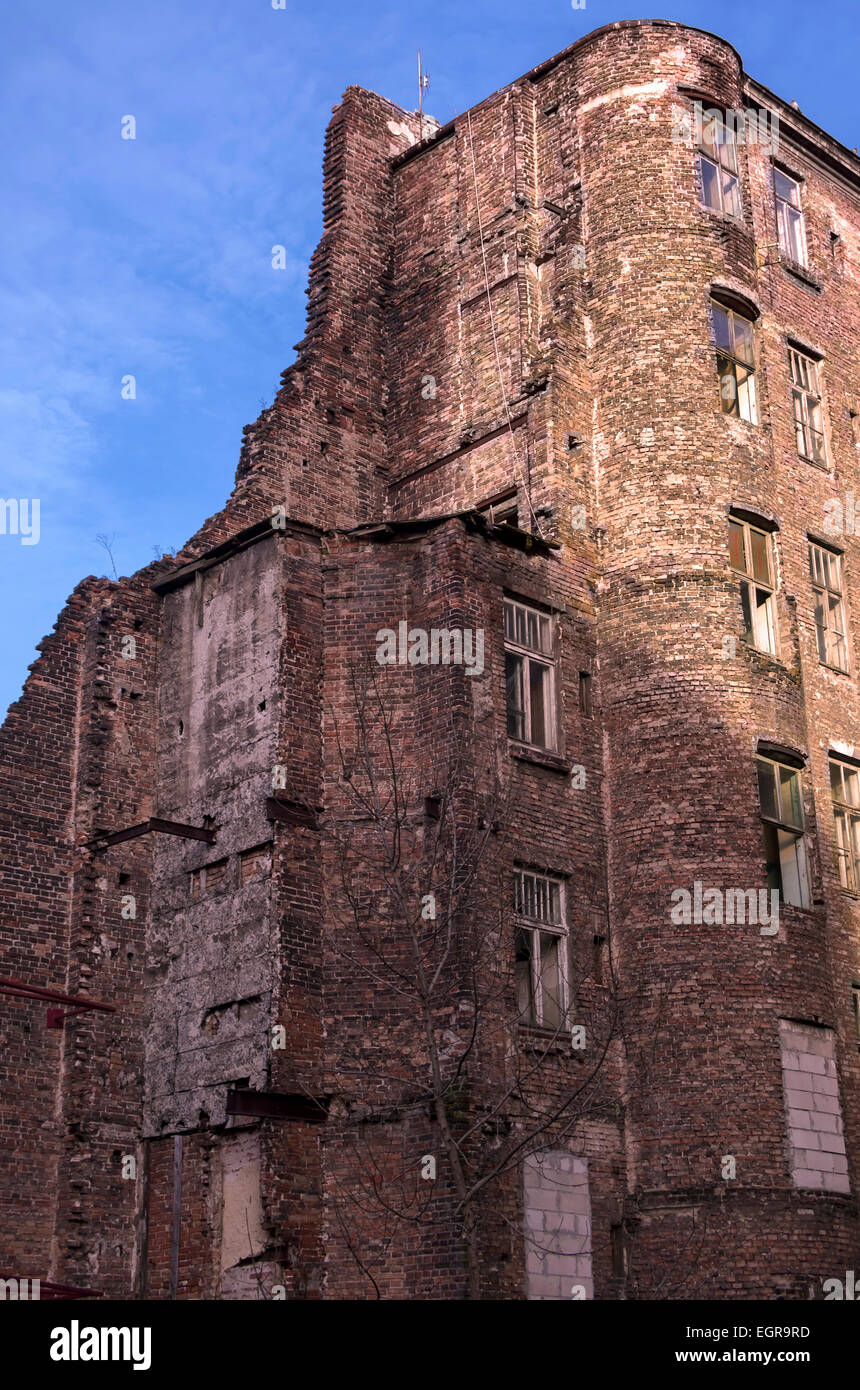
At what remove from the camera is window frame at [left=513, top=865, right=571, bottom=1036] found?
20109 millimetres

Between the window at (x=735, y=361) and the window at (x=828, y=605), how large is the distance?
7.97 ft

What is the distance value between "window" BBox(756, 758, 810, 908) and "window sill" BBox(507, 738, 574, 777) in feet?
8.74

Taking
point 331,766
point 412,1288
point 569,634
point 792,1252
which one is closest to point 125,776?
point 331,766

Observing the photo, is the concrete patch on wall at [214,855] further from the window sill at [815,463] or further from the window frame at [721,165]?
the window frame at [721,165]

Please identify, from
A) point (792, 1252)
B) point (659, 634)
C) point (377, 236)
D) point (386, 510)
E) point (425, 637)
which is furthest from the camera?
point (377, 236)

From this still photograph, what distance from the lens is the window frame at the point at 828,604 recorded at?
25188mm

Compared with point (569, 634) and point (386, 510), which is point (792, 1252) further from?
point (386, 510)

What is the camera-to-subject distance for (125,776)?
73.0 ft

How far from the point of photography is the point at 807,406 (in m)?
26.8

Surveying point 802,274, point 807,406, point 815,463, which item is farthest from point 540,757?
point 802,274

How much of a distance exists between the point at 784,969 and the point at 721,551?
5.83 m

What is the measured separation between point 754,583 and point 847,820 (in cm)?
374

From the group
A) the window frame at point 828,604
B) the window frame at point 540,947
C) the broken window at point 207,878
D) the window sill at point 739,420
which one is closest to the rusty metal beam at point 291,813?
the broken window at point 207,878

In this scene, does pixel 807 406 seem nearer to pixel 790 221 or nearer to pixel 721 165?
pixel 790 221
